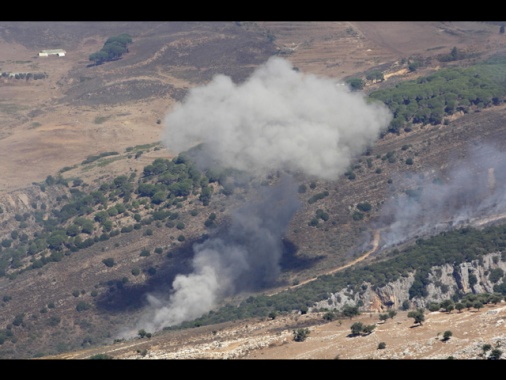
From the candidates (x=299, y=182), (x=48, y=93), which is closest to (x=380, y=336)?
(x=299, y=182)

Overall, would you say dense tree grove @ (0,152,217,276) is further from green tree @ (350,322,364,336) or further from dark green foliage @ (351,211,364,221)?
green tree @ (350,322,364,336)

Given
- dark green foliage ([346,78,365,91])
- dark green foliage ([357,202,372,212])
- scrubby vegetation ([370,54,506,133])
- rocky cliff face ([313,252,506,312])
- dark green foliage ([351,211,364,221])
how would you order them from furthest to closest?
1. dark green foliage ([346,78,365,91])
2. scrubby vegetation ([370,54,506,133])
3. dark green foliage ([357,202,372,212])
4. dark green foliage ([351,211,364,221])
5. rocky cliff face ([313,252,506,312])

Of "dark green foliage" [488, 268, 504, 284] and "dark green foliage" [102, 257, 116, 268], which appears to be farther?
"dark green foliage" [102, 257, 116, 268]

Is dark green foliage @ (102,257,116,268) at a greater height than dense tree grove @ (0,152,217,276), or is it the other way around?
dense tree grove @ (0,152,217,276)

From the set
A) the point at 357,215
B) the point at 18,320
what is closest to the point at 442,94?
the point at 357,215

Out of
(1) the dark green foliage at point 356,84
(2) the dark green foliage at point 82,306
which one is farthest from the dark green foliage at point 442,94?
(2) the dark green foliage at point 82,306

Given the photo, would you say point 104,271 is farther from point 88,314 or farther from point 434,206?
point 434,206

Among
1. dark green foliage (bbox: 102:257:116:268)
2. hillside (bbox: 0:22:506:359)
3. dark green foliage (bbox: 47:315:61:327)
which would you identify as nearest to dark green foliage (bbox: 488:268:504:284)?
hillside (bbox: 0:22:506:359)
